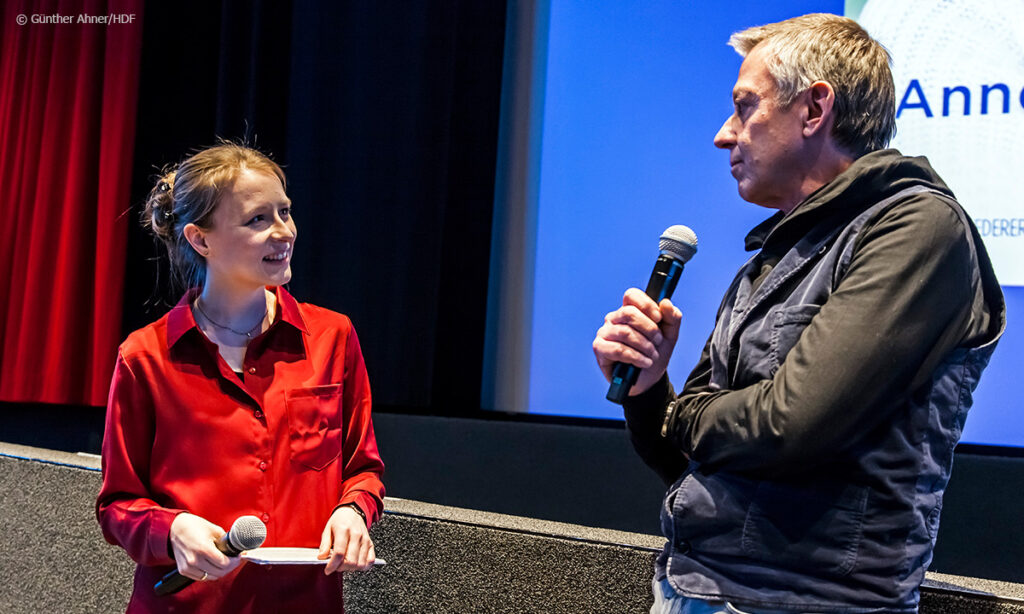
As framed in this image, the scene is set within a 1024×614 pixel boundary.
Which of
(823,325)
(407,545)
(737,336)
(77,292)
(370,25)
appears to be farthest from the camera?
(77,292)

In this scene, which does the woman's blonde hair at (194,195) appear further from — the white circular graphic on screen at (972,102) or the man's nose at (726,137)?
the white circular graphic on screen at (972,102)

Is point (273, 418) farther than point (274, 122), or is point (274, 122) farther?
point (274, 122)

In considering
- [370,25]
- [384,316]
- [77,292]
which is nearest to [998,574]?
[384,316]

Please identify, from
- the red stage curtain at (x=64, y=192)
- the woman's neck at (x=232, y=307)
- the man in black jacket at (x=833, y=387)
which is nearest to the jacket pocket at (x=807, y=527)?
the man in black jacket at (x=833, y=387)

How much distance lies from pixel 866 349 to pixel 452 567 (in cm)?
98

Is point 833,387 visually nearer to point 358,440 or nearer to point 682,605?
point 682,605

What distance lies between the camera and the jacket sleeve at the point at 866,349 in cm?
99

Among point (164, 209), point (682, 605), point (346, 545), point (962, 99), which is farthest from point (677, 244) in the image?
point (962, 99)

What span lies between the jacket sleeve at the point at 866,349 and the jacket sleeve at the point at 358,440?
767 mm

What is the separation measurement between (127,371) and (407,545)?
60cm

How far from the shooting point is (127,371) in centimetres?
160

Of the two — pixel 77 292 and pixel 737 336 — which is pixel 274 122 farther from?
pixel 737 336

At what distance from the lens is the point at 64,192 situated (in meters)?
3.88

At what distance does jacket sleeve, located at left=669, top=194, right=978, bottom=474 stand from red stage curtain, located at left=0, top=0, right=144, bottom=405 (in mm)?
3278
